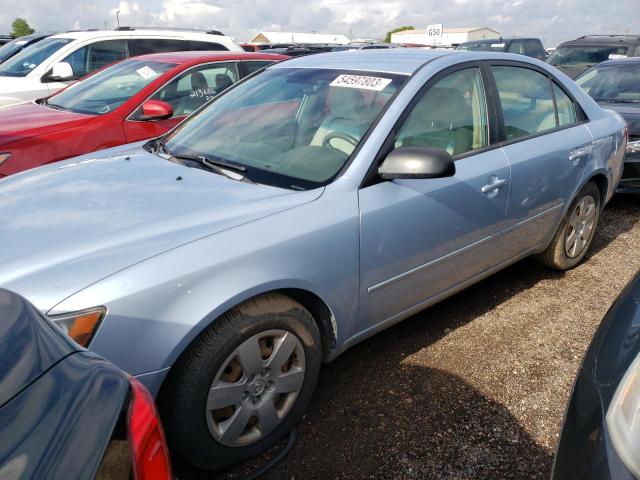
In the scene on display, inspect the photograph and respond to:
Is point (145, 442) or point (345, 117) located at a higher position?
point (345, 117)

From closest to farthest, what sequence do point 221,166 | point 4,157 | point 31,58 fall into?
point 221,166 → point 4,157 → point 31,58

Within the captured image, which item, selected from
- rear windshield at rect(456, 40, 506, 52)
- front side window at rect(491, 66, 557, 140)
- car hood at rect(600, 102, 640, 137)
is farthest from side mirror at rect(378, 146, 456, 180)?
rear windshield at rect(456, 40, 506, 52)

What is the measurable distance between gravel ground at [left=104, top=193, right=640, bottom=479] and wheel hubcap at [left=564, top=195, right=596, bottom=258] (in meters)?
0.28

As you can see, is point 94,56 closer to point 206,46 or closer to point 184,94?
point 206,46

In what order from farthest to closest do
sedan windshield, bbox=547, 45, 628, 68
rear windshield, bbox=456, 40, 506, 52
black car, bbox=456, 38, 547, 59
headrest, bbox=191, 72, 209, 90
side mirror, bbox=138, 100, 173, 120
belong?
black car, bbox=456, 38, 547, 59 → rear windshield, bbox=456, 40, 506, 52 → sedan windshield, bbox=547, 45, 628, 68 → headrest, bbox=191, 72, 209, 90 → side mirror, bbox=138, 100, 173, 120

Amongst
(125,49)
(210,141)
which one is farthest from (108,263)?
(125,49)

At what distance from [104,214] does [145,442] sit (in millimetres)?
1194

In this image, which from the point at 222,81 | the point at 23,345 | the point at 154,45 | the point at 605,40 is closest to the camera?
the point at 23,345

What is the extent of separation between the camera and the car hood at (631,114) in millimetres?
5152

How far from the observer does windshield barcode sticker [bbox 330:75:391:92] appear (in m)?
2.62

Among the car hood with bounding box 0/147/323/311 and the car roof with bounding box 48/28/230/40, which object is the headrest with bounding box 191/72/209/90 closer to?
the car hood with bounding box 0/147/323/311

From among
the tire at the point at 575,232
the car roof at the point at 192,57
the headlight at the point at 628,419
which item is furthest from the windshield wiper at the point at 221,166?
the car roof at the point at 192,57

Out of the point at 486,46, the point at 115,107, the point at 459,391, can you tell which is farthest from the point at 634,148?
the point at 486,46

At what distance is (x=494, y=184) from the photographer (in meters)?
2.82
